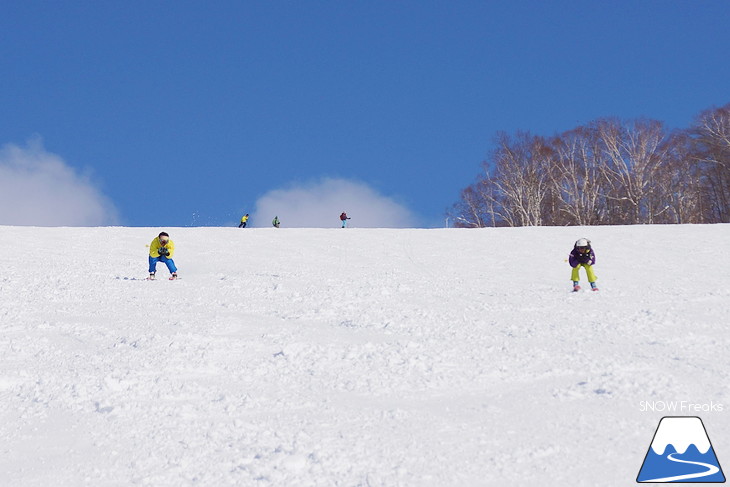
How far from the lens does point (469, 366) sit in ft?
20.5

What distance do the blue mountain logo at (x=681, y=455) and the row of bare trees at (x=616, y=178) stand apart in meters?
33.9

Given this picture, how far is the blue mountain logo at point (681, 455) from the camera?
3887 mm

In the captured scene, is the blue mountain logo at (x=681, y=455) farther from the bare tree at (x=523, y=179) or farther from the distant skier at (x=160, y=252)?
the bare tree at (x=523, y=179)

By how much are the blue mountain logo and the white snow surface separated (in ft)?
0.32

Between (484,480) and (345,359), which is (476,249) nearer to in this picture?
(345,359)

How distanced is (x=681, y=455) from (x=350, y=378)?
115 inches

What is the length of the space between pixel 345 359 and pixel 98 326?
12.3ft

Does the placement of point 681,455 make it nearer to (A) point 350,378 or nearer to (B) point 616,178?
(A) point 350,378

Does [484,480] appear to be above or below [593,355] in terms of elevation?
below

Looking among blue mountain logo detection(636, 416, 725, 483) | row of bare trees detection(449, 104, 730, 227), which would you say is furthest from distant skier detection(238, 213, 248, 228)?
blue mountain logo detection(636, 416, 725, 483)

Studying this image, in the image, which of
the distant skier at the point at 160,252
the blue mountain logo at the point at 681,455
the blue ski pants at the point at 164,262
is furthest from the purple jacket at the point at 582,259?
the distant skier at the point at 160,252

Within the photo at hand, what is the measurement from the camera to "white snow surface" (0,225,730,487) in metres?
4.18

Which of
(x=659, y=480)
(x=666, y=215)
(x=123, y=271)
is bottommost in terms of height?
(x=659, y=480)

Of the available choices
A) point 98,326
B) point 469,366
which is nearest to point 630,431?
point 469,366
